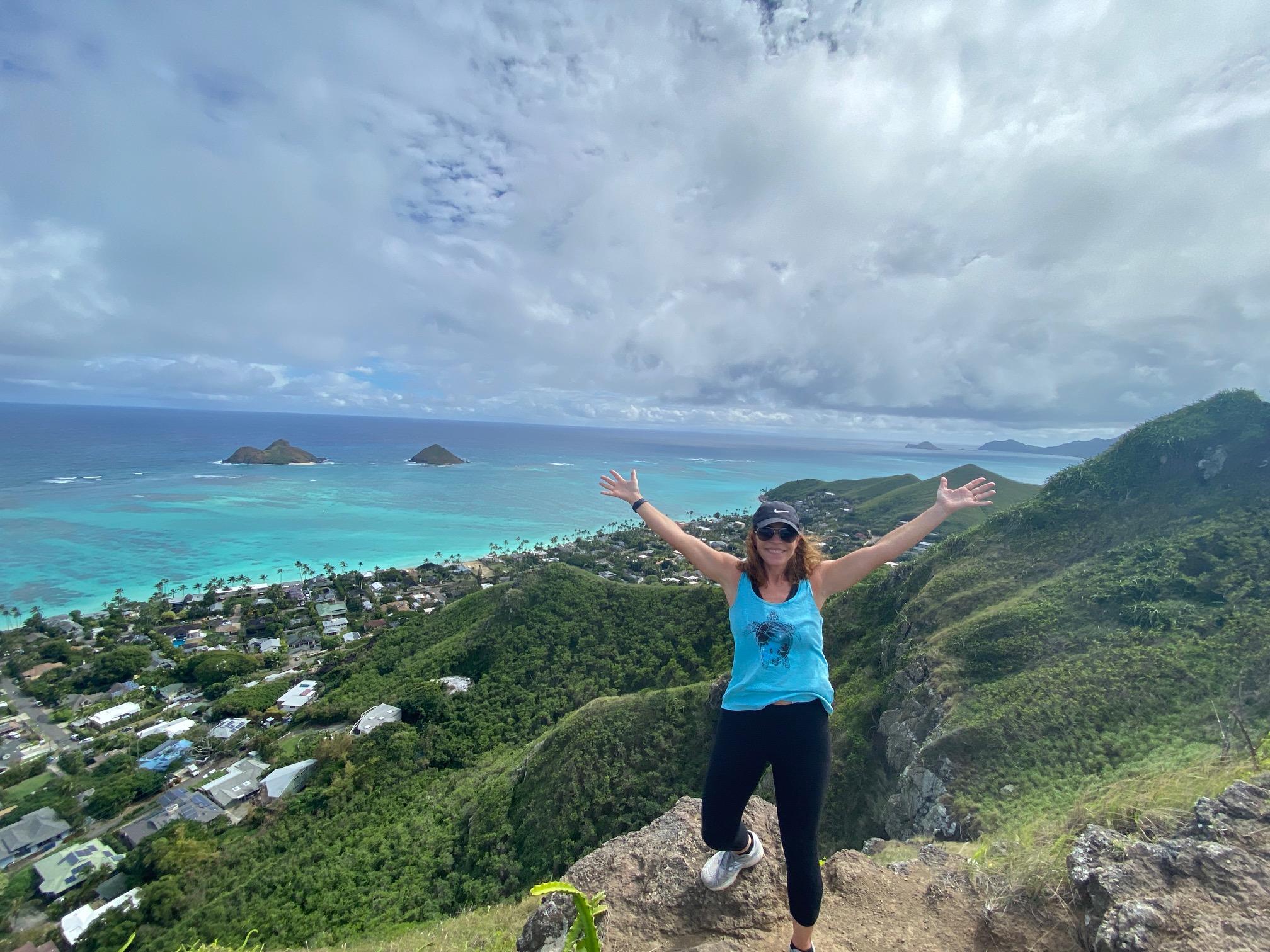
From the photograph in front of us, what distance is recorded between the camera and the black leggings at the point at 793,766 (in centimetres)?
286

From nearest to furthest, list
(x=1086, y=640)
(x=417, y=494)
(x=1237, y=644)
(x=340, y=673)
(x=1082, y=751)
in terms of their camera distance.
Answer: (x=1082, y=751)
(x=1237, y=644)
(x=1086, y=640)
(x=340, y=673)
(x=417, y=494)

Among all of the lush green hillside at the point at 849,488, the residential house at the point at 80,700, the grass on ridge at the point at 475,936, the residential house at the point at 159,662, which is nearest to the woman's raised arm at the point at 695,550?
the grass on ridge at the point at 475,936

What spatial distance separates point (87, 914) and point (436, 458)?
129 m

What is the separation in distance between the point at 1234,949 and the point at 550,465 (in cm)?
14702

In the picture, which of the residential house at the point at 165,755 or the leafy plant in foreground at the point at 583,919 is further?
the residential house at the point at 165,755

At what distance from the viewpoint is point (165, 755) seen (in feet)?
79.0

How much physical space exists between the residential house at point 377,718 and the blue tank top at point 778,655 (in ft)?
79.8

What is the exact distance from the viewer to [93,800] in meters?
20.8

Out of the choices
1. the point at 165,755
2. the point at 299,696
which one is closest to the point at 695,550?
the point at 165,755

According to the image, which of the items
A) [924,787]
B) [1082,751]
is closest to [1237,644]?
[1082,751]

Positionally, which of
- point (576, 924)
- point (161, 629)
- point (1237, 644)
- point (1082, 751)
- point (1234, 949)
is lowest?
point (161, 629)

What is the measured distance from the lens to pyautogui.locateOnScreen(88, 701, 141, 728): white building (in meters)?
27.1

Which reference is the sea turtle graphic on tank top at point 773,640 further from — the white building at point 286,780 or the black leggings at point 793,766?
the white building at point 286,780

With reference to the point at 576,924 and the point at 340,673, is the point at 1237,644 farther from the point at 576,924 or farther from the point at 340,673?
the point at 340,673
